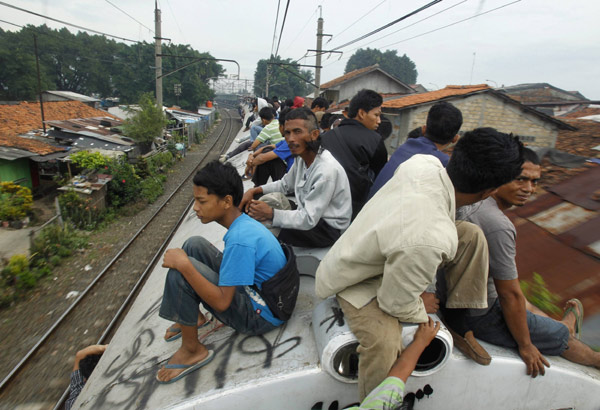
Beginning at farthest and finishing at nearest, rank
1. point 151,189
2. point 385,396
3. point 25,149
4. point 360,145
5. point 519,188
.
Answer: point 25,149, point 151,189, point 360,145, point 519,188, point 385,396

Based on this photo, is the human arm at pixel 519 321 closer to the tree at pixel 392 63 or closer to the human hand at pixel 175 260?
the human hand at pixel 175 260

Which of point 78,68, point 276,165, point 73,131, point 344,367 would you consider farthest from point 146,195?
point 78,68

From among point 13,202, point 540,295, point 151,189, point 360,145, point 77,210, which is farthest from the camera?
point 151,189

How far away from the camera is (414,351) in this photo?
1.78 metres

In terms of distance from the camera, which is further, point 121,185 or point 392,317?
point 121,185

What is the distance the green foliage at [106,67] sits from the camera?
4875 centimetres

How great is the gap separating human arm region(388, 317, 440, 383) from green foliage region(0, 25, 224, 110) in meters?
51.4

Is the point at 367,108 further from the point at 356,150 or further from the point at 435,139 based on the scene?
the point at 435,139

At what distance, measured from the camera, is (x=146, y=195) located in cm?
1322

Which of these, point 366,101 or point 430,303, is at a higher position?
point 366,101

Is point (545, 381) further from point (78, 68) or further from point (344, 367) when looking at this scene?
point (78, 68)

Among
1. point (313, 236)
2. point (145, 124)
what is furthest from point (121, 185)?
point (313, 236)

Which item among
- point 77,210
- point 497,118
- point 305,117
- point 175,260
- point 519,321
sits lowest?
point 77,210

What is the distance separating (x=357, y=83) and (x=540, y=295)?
24853 mm
